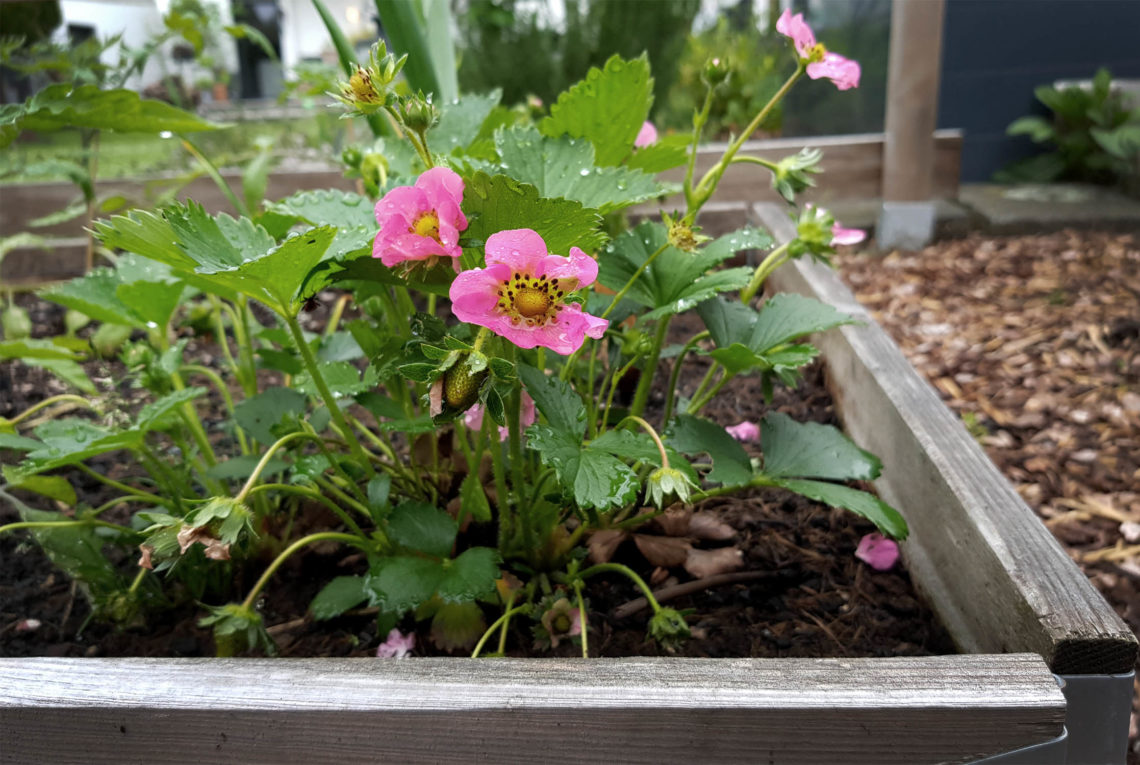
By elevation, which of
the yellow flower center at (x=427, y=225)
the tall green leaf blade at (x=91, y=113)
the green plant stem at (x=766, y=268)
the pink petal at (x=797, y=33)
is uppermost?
the pink petal at (x=797, y=33)

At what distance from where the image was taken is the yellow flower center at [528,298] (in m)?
0.57

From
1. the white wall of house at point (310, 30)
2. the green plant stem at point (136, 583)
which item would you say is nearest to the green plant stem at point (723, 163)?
the green plant stem at point (136, 583)

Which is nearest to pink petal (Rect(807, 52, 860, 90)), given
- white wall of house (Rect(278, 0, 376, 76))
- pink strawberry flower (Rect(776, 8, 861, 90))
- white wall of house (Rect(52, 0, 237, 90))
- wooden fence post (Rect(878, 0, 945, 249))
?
pink strawberry flower (Rect(776, 8, 861, 90))

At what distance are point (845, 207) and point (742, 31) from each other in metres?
2.21

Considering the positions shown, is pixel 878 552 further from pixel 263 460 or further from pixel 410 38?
pixel 410 38

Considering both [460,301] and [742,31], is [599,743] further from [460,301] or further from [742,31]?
[742,31]

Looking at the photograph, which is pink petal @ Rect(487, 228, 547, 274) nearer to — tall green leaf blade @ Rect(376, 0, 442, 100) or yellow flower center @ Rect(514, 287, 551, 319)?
yellow flower center @ Rect(514, 287, 551, 319)

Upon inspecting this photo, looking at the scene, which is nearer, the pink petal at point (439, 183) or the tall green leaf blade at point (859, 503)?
the pink petal at point (439, 183)

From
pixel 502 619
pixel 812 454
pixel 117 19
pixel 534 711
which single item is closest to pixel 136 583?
pixel 502 619

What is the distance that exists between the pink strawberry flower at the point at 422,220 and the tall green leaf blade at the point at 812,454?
414 mm

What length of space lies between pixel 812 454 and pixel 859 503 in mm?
91

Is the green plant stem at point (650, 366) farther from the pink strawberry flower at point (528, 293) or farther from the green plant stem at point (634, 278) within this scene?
the pink strawberry flower at point (528, 293)

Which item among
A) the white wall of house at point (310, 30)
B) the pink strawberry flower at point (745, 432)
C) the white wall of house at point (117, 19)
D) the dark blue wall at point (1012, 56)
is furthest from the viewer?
the dark blue wall at point (1012, 56)

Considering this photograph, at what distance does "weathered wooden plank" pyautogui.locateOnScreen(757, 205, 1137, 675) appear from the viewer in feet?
1.99
